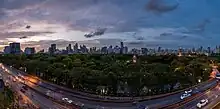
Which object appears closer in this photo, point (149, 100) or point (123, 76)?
point (149, 100)

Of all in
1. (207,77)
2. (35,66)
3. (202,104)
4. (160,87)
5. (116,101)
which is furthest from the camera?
(35,66)

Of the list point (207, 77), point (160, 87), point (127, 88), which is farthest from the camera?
point (207, 77)

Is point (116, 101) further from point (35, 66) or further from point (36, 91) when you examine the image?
point (35, 66)

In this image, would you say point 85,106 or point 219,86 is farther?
point 219,86

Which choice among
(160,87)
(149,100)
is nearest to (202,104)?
(149,100)

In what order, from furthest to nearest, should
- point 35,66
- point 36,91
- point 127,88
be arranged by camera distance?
point 35,66 < point 36,91 < point 127,88

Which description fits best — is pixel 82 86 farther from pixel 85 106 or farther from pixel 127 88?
pixel 85 106

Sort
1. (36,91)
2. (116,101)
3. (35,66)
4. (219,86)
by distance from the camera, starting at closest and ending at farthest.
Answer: (116,101) < (36,91) < (219,86) < (35,66)

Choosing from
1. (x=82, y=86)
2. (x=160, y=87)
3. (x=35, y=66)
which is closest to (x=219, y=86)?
(x=160, y=87)
